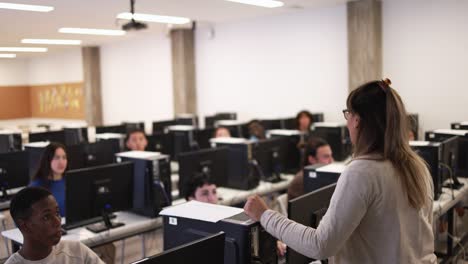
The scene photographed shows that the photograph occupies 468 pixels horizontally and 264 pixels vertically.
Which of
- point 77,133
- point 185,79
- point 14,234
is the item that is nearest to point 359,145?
point 14,234

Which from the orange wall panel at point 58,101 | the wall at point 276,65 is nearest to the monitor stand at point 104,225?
the wall at point 276,65

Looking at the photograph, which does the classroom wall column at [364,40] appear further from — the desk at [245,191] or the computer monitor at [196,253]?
the computer monitor at [196,253]

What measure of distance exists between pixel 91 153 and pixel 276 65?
404cm

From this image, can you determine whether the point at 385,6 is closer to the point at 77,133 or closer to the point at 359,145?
the point at 77,133

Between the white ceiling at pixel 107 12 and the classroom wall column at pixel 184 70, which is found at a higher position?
the white ceiling at pixel 107 12

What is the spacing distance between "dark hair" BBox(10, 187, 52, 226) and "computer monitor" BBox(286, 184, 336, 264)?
1.02m

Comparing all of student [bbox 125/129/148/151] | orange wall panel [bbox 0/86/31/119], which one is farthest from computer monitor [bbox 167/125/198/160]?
orange wall panel [bbox 0/86/31/119]

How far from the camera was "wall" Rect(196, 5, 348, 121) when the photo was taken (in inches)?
295

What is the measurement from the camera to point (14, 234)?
3.06m

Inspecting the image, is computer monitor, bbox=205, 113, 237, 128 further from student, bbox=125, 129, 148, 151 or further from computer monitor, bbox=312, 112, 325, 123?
student, bbox=125, 129, 148, 151

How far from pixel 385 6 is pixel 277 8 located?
160 cm

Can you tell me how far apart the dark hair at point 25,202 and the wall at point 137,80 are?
8.15 m

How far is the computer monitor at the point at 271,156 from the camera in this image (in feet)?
15.2

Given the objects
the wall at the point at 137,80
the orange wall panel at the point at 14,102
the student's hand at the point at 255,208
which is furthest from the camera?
the orange wall panel at the point at 14,102
